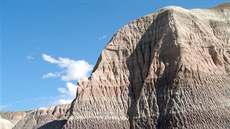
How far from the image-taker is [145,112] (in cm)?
6131

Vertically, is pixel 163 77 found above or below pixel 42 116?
above

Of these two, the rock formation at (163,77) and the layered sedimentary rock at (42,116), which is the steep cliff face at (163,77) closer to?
the rock formation at (163,77)

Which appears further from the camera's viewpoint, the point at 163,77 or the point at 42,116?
the point at 42,116

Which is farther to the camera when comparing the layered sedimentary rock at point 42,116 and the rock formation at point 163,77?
the layered sedimentary rock at point 42,116

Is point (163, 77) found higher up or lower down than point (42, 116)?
higher up

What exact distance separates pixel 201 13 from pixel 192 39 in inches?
381

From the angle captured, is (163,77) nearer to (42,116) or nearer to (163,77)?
(163,77)

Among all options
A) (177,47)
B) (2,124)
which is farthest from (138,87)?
(2,124)

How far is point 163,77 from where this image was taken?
62.4m

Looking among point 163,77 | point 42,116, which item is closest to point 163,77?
point 163,77

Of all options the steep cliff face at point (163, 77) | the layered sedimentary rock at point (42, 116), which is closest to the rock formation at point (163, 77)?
the steep cliff face at point (163, 77)

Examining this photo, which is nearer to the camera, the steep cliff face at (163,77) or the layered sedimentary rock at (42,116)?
the steep cliff face at (163,77)

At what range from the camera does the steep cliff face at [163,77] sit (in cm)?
5694

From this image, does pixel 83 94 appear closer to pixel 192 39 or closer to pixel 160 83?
pixel 160 83
